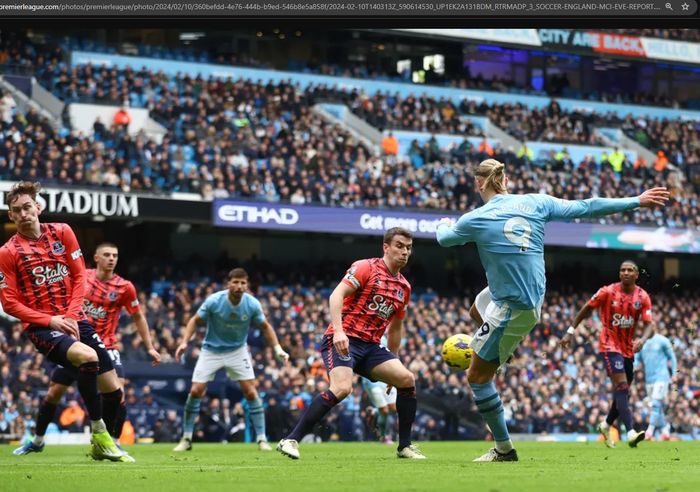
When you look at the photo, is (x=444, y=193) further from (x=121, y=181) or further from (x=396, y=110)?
(x=121, y=181)

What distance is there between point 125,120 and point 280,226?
16.4ft

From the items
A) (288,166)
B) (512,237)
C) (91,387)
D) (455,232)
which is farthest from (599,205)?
(288,166)

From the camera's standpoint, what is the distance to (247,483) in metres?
7.94

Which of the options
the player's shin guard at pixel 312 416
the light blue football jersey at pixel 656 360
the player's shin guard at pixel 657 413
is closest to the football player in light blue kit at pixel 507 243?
the player's shin guard at pixel 312 416

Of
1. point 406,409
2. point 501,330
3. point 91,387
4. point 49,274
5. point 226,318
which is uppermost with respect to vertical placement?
point 49,274

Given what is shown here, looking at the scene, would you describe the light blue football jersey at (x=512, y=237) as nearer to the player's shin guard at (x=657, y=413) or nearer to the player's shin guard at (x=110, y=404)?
the player's shin guard at (x=110, y=404)

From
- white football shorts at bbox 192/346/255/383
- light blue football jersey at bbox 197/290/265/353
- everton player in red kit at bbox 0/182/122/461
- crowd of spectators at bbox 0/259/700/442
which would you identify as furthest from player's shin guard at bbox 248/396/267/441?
crowd of spectators at bbox 0/259/700/442

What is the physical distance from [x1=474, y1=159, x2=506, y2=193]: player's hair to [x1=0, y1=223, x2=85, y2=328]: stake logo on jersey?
366cm

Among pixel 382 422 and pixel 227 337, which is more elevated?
pixel 227 337

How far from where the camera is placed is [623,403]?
15617 millimetres

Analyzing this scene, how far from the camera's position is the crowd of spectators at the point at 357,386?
80.2ft

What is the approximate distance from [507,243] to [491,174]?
23.2 inches

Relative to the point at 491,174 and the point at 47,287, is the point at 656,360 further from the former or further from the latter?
the point at 47,287
